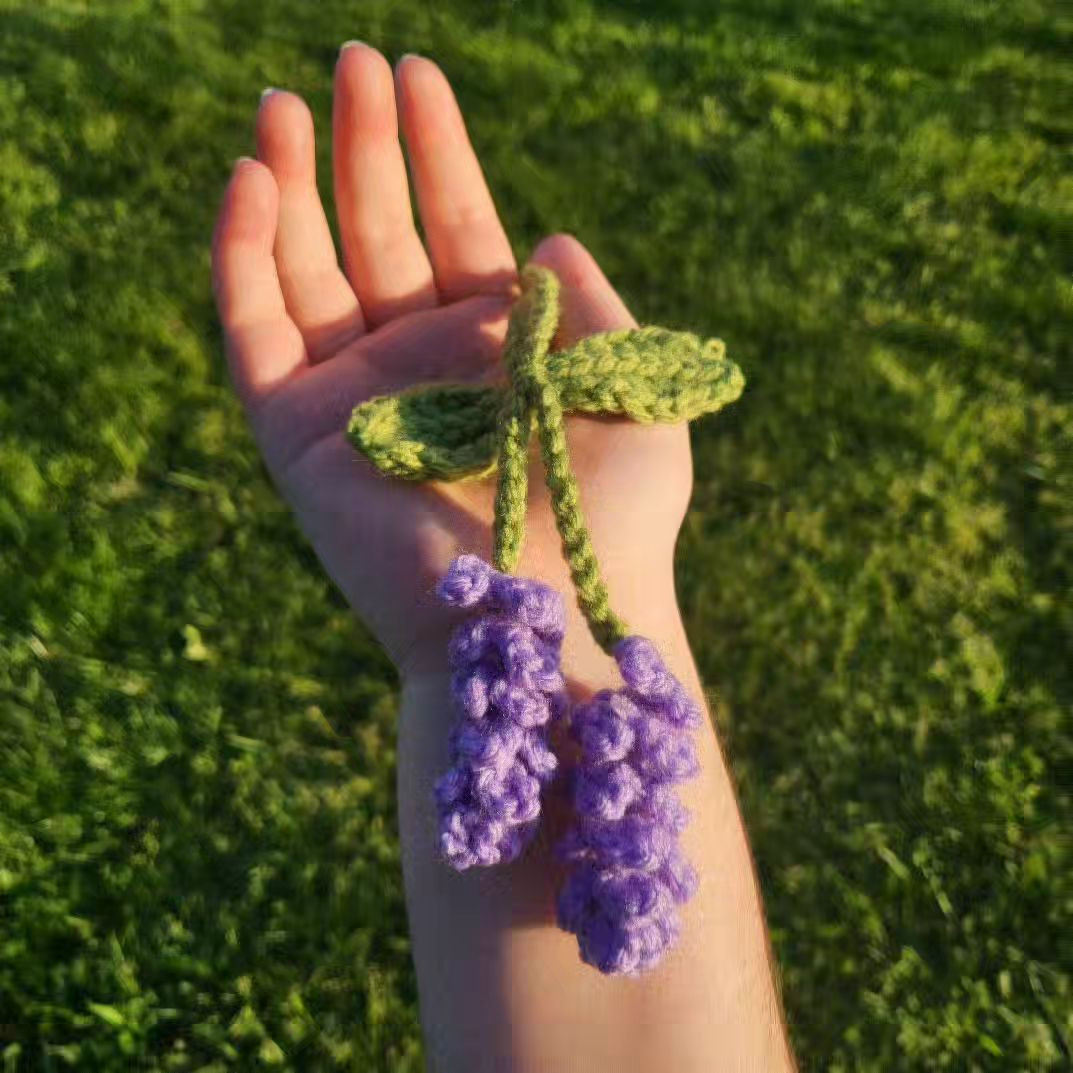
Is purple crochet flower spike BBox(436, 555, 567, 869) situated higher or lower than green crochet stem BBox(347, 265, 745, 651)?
lower

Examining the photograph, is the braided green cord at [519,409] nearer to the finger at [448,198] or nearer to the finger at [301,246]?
the finger at [448,198]

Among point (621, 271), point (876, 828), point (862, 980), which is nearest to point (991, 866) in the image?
point (876, 828)

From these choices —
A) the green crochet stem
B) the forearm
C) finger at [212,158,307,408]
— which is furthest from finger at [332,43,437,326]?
the forearm

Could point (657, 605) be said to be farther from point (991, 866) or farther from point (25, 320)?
point (25, 320)

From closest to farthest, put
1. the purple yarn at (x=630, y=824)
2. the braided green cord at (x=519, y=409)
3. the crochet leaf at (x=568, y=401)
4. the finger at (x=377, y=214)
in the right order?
1. the purple yarn at (x=630, y=824)
2. the braided green cord at (x=519, y=409)
3. the crochet leaf at (x=568, y=401)
4. the finger at (x=377, y=214)

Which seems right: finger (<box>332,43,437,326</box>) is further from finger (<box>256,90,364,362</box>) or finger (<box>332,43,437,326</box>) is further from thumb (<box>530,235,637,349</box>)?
thumb (<box>530,235,637,349</box>)

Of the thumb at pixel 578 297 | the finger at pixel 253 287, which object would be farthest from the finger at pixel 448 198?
the finger at pixel 253 287
